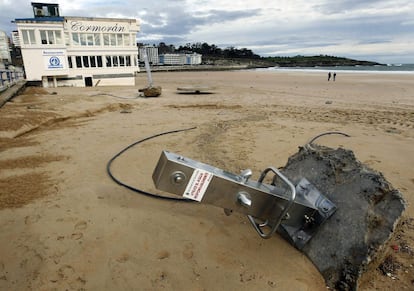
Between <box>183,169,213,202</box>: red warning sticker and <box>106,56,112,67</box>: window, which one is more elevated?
<box>183,169,213,202</box>: red warning sticker

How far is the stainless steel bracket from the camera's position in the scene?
68.7 inches

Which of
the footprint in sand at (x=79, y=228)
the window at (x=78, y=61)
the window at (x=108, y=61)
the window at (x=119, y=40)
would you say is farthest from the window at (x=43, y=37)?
the footprint in sand at (x=79, y=228)

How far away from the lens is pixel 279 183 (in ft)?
10.5

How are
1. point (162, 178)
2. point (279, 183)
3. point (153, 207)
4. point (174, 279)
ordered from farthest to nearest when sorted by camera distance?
point (153, 207)
point (279, 183)
point (174, 279)
point (162, 178)

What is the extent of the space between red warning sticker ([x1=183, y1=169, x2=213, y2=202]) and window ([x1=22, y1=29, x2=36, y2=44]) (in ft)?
99.0

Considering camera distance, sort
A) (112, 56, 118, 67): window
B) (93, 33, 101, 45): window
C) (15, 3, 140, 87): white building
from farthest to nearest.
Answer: (112, 56, 118, 67): window
(93, 33, 101, 45): window
(15, 3, 140, 87): white building

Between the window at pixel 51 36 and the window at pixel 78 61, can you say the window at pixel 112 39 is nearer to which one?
the window at pixel 78 61

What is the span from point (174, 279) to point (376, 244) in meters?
1.71

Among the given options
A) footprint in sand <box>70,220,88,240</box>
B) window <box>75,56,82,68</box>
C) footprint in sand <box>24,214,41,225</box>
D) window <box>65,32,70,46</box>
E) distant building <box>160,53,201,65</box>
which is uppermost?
window <box>65,32,70,46</box>

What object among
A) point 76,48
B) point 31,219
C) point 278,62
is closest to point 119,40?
point 76,48

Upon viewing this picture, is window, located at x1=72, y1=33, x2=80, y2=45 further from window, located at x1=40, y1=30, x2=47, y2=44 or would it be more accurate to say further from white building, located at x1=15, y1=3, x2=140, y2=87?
window, located at x1=40, y1=30, x2=47, y2=44

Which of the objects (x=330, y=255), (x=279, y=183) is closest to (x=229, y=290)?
(x=330, y=255)

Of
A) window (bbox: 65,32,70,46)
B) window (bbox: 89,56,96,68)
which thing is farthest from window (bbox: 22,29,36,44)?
window (bbox: 89,56,96,68)

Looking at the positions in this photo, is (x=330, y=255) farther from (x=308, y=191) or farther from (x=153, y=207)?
(x=153, y=207)
